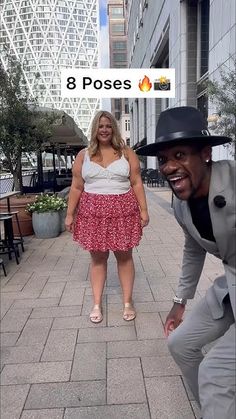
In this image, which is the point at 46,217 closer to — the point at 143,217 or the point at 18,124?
the point at 18,124

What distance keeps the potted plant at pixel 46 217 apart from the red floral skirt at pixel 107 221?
3990 millimetres

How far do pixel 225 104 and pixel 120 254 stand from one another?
491 centimetres

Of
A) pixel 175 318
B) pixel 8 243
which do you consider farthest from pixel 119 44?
pixel 175 318

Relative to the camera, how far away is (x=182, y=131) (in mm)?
1542

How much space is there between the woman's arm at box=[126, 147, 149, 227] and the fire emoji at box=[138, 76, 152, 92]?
553 cm

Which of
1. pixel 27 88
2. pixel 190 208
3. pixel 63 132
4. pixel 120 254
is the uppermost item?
pixel 27 88

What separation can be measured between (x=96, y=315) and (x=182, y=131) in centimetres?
260

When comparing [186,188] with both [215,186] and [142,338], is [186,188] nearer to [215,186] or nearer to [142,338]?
[215,186]

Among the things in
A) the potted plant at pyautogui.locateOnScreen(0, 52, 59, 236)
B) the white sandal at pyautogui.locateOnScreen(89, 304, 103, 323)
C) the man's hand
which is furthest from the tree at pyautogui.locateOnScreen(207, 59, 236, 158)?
the man's hand

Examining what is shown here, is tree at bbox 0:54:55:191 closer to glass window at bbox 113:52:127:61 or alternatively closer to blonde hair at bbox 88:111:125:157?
blonde hair at bbox 88:111:125:157

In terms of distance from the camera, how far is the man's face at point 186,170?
1597 millimetres

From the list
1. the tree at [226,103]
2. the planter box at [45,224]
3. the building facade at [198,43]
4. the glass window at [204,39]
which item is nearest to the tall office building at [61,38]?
the building facade at [198,43]

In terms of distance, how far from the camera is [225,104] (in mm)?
7637

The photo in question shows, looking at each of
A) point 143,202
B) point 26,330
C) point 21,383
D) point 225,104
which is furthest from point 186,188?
point 225,104
